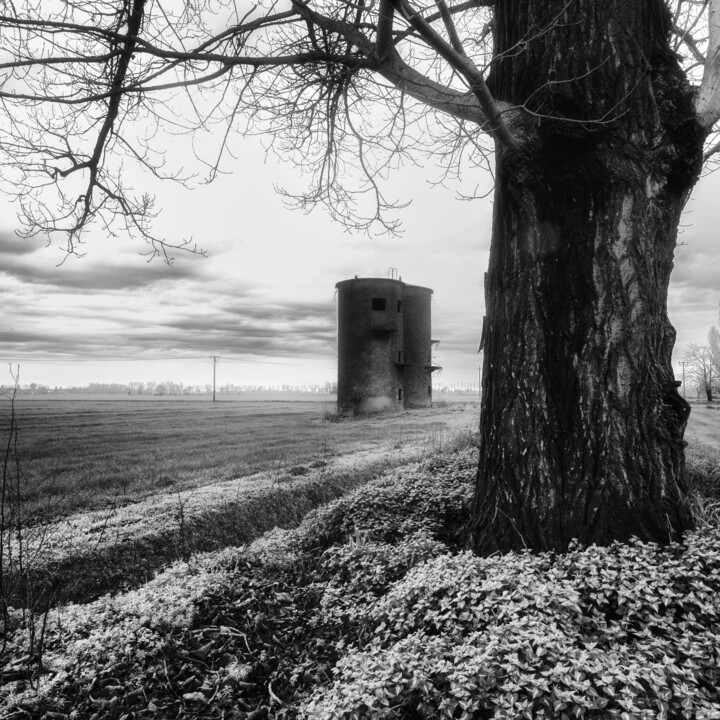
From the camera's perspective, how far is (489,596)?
296cm

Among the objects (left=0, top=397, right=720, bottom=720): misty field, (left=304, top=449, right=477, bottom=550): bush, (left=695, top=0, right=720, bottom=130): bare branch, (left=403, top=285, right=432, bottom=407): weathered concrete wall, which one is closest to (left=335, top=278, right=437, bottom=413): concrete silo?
(left=403, top=285, right=432, bottom=407): weathered concrete wall

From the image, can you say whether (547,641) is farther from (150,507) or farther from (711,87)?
(150,507)

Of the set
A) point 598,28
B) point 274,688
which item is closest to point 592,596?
point 274,688

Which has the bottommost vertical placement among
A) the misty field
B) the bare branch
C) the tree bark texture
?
the misty field

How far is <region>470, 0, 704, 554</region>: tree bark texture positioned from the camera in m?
3.62

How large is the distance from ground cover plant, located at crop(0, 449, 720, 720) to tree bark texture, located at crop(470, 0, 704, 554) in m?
0.40

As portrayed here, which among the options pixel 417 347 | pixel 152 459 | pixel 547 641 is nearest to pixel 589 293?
pixel 547 641

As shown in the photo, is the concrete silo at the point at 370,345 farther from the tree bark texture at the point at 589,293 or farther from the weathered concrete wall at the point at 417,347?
the tree bark texture at the point at 589,293

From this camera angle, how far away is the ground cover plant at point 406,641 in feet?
7.43

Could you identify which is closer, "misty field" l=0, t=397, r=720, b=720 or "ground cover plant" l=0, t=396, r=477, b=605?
"misty field" l=0, t=397, r=720, b=720

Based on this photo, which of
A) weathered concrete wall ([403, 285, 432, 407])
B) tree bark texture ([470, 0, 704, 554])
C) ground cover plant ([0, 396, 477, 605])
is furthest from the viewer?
weathered concrete wall ([403, 285, 432, 407])

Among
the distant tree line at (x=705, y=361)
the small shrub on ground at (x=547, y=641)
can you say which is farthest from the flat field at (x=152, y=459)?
the distant tree line at (x=705, y=361)

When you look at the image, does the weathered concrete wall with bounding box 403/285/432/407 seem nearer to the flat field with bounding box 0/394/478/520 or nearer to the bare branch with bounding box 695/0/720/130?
the flat field with bounding box 0/394/478/520

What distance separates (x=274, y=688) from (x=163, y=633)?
0.99 meters
